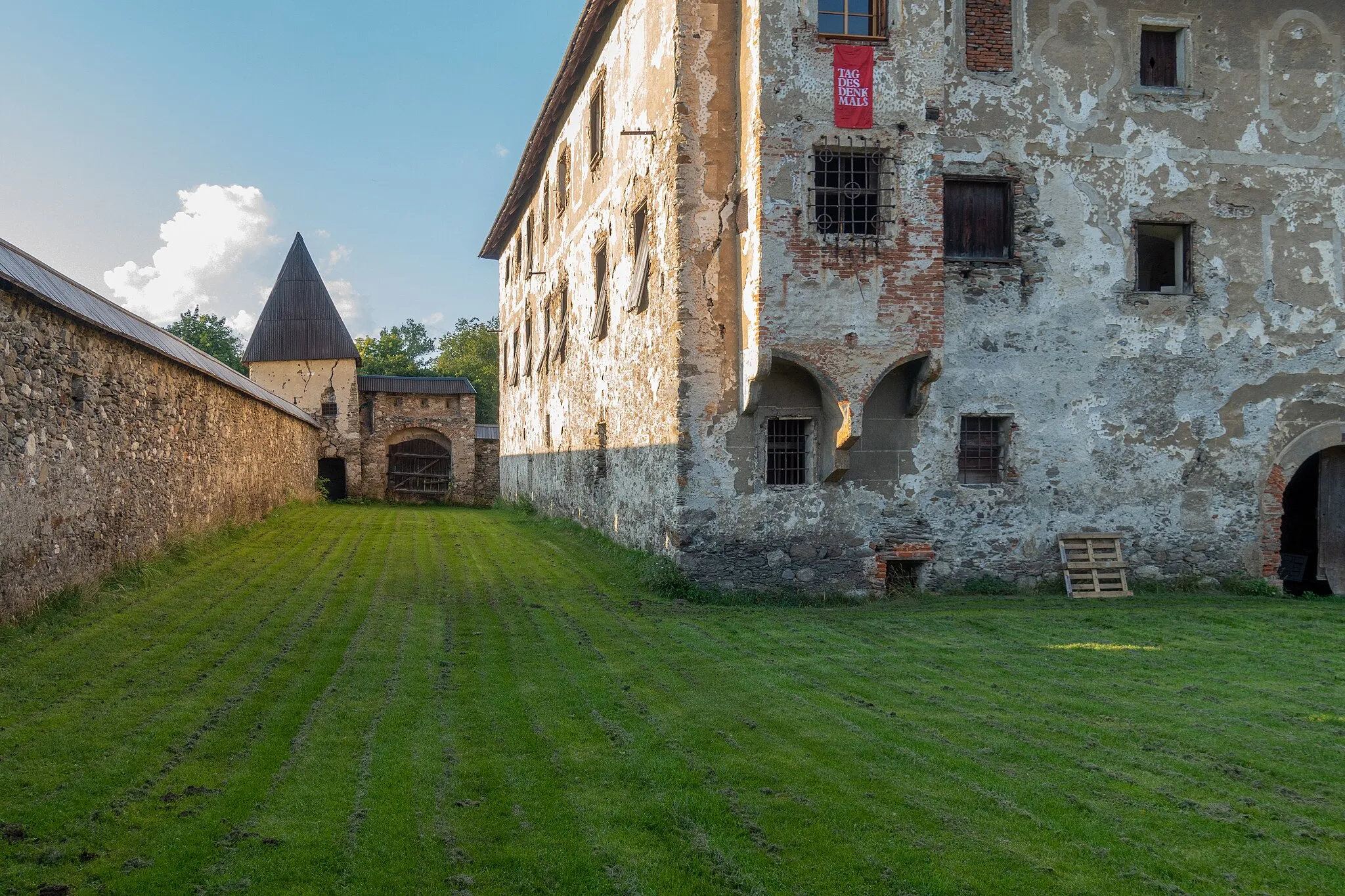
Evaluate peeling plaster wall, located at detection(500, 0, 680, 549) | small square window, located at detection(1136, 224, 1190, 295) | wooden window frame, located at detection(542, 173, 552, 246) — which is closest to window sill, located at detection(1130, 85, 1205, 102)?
small square window, located at detection(1136, 224, 1190, 295)

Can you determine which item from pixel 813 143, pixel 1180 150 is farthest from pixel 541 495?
pixel 1180 150

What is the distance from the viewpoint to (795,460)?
12312 millimetres

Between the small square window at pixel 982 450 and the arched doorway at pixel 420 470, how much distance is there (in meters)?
24.2

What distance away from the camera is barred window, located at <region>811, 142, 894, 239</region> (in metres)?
11.7

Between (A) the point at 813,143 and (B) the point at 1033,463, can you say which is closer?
(A) the point at 813,143

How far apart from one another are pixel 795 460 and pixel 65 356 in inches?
319

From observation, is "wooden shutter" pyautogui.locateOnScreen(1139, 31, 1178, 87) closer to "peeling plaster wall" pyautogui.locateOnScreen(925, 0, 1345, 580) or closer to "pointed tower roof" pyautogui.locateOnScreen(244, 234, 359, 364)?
"peeling plaster wall" pyautogui.locateOnScreen(925, 0, 1345, 580)

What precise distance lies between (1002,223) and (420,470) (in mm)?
25206

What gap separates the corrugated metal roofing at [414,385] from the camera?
3366 centimetres

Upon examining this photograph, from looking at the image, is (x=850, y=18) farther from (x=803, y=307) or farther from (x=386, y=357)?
(x=386, y=357)

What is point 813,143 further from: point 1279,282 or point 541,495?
point 541,495

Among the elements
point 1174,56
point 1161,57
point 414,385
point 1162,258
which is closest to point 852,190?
point 1162,258

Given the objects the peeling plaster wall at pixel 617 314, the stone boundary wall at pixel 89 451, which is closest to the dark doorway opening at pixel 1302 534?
the peeling plaster wall at pixel 617 314

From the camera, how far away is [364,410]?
111ft
